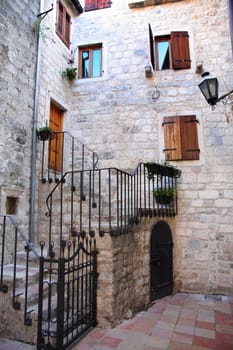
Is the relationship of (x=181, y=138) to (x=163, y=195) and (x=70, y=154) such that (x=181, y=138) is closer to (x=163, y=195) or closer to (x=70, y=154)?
(x=163, y=195)

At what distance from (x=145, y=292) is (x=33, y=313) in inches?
77.2

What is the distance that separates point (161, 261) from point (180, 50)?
4810 mm

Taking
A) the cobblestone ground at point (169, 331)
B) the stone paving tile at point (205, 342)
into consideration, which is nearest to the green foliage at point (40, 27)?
the cobblestone ground at point (169, 331)

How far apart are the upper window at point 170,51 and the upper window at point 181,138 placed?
136 cm

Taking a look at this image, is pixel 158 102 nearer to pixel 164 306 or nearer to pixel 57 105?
pixel 57 105

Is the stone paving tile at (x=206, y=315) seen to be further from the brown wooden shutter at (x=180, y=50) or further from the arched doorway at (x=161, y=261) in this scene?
the brown wooden shutter at (x=180, y=50)

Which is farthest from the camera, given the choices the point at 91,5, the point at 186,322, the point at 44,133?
the point at 91,5

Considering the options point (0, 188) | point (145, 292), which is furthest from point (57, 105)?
point (145, 292)

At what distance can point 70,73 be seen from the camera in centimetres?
636

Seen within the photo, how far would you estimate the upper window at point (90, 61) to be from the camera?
6672 mm

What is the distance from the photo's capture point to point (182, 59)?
6.02 meters

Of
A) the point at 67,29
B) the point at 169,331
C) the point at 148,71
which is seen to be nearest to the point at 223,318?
the point at 169,331

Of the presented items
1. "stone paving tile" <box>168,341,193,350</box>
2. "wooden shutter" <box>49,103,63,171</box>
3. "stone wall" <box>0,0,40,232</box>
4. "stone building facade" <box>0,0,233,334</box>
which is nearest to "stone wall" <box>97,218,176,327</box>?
"stone building facade" <box>0,0,233,334</box>

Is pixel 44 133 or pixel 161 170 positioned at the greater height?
pixel 44 133
